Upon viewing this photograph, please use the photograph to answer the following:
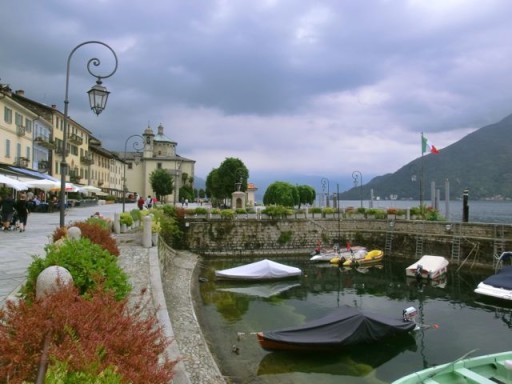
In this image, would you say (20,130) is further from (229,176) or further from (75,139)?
(229,176)

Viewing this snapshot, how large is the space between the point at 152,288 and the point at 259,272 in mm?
17115

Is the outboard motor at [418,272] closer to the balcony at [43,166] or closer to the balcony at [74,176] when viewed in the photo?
the balcony at [43,166]

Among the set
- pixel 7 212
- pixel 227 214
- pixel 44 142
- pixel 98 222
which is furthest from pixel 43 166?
pixel 98 222

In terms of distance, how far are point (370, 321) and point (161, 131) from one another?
122 meters

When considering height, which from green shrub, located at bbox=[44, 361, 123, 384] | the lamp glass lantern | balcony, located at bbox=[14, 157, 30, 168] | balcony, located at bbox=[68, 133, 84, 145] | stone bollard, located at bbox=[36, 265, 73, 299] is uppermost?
balcony, located at bbox=[68, 133, 84, 145]

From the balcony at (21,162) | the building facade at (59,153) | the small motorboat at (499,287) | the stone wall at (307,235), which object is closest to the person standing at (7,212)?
the building facade at (59,153)

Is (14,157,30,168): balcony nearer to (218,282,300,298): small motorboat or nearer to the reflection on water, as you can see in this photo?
the reflection on water

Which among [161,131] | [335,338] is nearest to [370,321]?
[335,338]

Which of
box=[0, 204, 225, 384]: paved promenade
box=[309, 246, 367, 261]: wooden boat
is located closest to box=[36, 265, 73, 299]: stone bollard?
box=[0, 204, 225, 384]: paved promenade

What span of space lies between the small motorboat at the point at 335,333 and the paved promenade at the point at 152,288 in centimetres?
280

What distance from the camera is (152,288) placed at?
43.5ft

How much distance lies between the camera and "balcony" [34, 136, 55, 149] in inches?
1916

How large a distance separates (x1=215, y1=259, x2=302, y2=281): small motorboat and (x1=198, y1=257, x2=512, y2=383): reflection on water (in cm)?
65

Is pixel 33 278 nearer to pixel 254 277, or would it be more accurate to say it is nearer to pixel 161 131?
pixel 254 277
